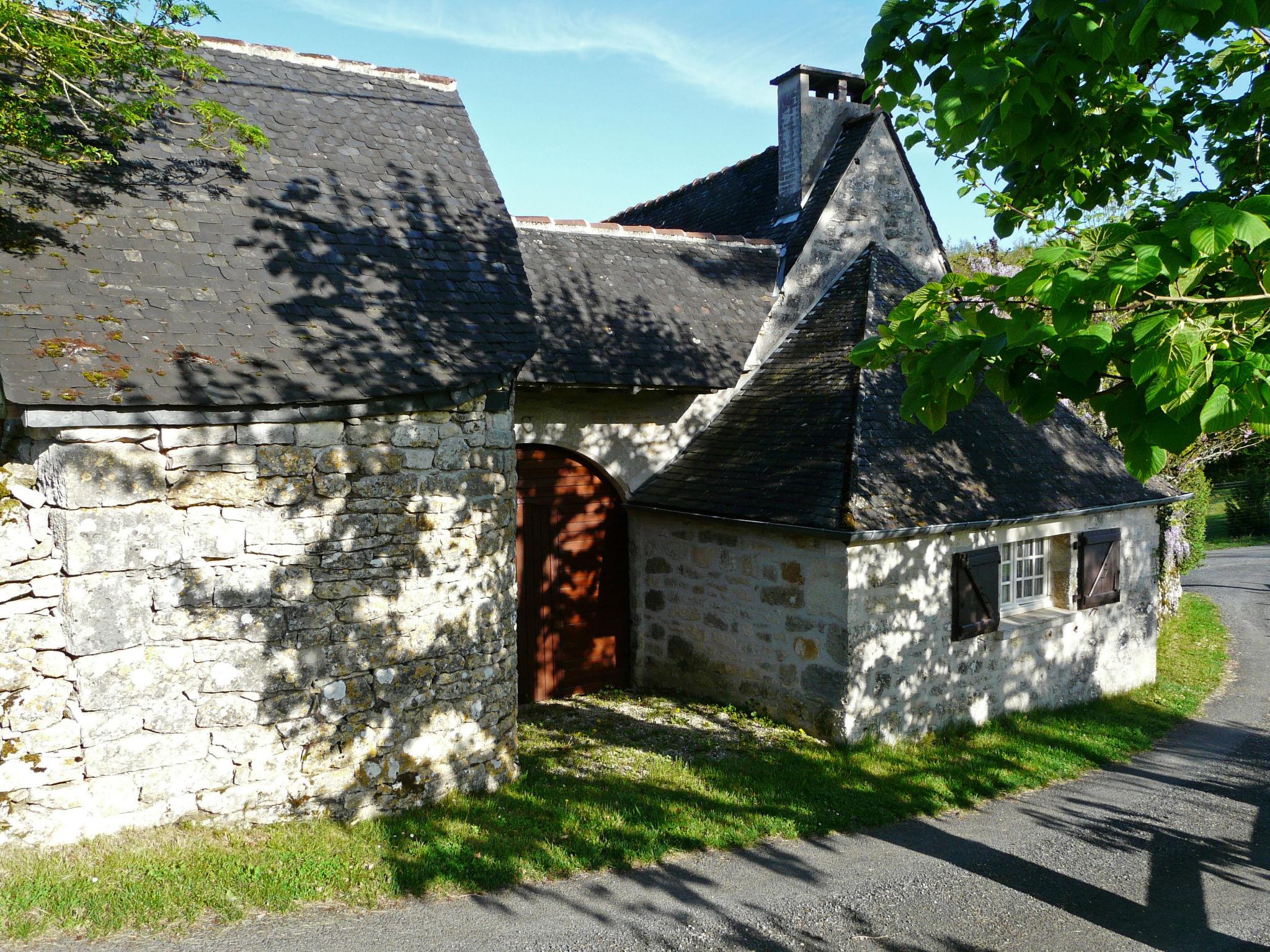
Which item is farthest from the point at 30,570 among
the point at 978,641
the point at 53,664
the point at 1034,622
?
the point at 1034,622

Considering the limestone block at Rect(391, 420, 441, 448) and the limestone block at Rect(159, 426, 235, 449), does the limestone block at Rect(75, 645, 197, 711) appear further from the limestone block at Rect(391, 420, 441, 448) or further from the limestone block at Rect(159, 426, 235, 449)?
the limestone block at Rect(391, 420, 441, 448)

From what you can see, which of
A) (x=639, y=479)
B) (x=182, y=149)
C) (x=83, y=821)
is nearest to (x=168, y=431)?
(x=83, y=821)

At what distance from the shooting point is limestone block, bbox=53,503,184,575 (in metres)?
5.37

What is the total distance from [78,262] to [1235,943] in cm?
865

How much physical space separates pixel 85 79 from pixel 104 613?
4722mm

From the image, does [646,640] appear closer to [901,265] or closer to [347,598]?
[347,598]

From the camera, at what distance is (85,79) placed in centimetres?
738

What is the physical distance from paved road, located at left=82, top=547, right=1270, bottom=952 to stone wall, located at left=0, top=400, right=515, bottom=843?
1.23 meters

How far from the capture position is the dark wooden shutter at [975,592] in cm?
916

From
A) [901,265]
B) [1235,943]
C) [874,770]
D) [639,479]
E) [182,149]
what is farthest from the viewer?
[901,265]

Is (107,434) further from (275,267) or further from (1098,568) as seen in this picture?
(1098,568)

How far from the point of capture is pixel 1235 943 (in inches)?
214

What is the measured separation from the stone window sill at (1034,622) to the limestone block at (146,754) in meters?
7.66

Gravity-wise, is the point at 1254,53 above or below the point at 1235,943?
above
